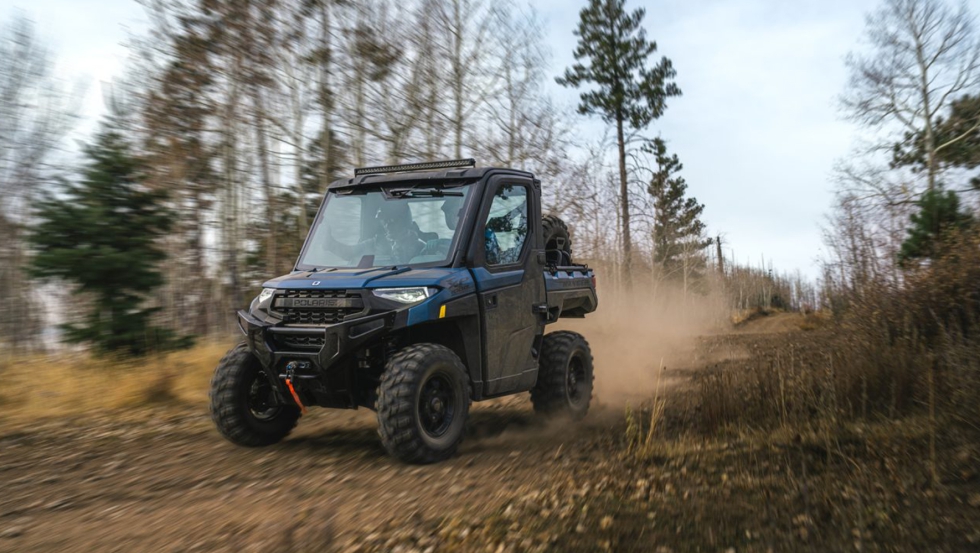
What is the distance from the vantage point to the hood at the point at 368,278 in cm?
600

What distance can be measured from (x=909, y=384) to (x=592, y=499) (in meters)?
4.70

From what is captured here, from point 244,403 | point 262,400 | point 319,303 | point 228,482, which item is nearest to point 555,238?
point 319,303

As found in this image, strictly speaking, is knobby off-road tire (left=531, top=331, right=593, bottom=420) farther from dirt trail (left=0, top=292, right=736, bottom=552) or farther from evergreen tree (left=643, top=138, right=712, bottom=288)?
evergreen tree (left=643, top=138, right=712, bottom=288)

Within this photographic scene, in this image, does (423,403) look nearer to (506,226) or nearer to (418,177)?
(506,226)

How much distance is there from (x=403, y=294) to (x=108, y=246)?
709cm

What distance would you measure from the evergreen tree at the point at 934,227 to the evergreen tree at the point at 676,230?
67.9 ft

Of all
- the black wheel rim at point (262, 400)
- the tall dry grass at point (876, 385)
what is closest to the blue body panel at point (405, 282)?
the black wheel rim at point (262, 400)

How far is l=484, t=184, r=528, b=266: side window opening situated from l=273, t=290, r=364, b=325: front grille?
1485 millimetres

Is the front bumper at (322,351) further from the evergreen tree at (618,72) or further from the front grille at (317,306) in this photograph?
the evergreen tree at (618,72)

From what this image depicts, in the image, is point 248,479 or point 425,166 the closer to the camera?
point 248,479

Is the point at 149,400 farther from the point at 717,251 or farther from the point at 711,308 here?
the point at 717,251

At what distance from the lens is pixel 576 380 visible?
8680 mm

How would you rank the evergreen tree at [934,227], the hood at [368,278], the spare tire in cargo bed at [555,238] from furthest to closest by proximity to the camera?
the evergreen tree at [934,227] < the spare tire in cargo bed at [555,238] < the hood at [368,278]

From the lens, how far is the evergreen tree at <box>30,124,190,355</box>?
420 inches
